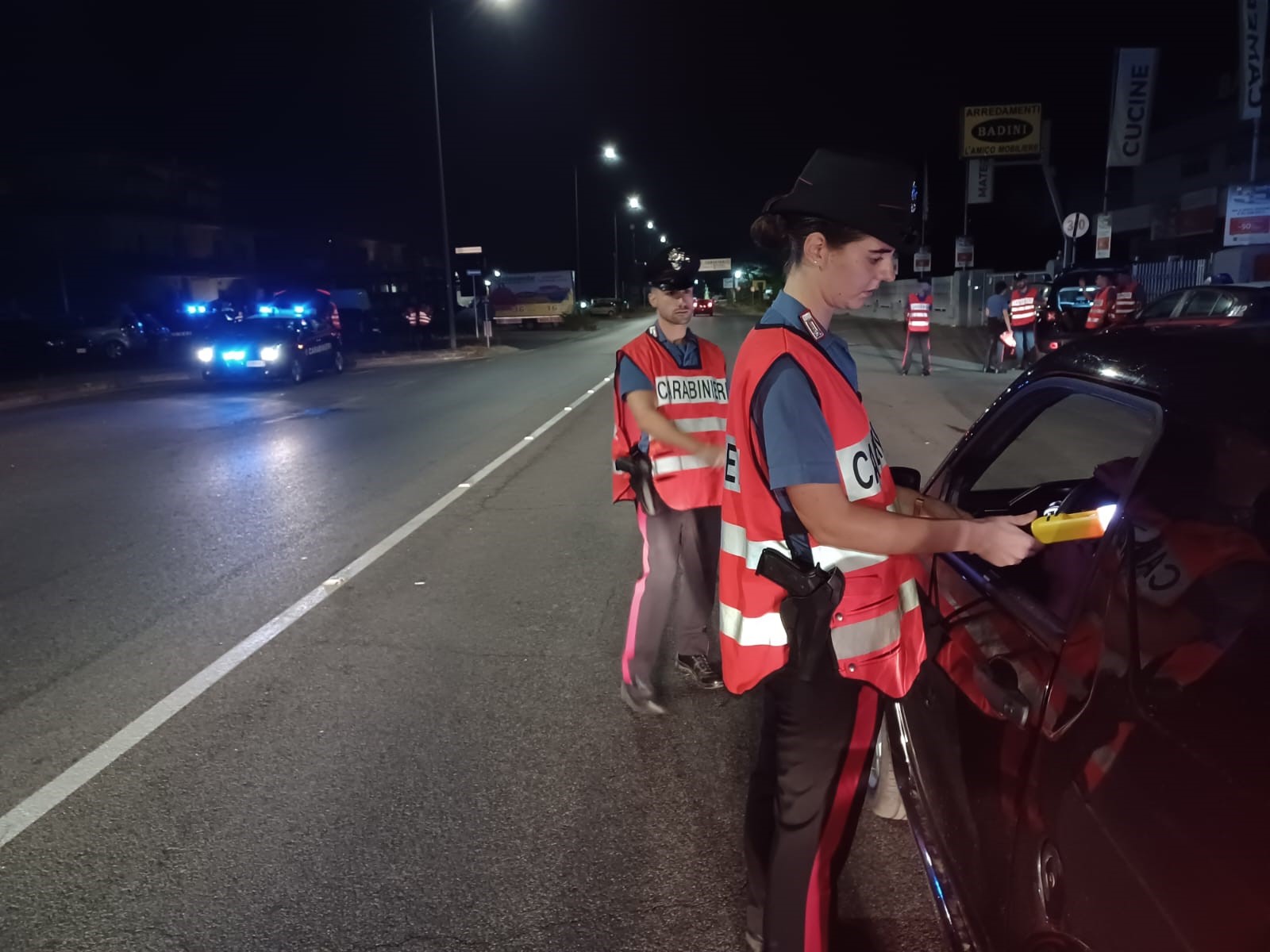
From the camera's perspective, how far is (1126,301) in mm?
16578

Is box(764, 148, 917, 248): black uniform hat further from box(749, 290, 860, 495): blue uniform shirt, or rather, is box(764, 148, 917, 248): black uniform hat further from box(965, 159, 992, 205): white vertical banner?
box(965, 159, 992, 205): white vertical banner

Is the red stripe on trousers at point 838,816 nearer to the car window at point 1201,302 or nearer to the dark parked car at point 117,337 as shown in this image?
the car window at point 1201,302

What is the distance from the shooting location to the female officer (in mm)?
1820

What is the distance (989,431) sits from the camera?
2689 millimetres

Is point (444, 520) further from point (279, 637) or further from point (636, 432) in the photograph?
point (636, 432)

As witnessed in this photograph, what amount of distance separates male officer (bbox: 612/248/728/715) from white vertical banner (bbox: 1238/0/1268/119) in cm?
1904

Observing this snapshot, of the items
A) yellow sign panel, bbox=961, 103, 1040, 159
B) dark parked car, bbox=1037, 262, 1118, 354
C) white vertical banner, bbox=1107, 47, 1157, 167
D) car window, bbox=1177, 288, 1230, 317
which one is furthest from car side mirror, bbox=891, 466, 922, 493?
yellow sign panel, bbox=961, 103, 1040, 159

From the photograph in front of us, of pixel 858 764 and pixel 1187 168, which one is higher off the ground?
pixel 1187 168

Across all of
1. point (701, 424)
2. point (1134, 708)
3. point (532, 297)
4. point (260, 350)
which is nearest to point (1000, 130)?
point (532, 297)

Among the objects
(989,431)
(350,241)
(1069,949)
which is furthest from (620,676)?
(350,241)

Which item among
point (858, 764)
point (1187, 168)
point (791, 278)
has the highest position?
point (1187, 168)

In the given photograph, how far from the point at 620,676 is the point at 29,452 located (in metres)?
10.1

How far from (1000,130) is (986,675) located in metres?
36.7

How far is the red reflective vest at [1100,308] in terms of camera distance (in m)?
16.4
